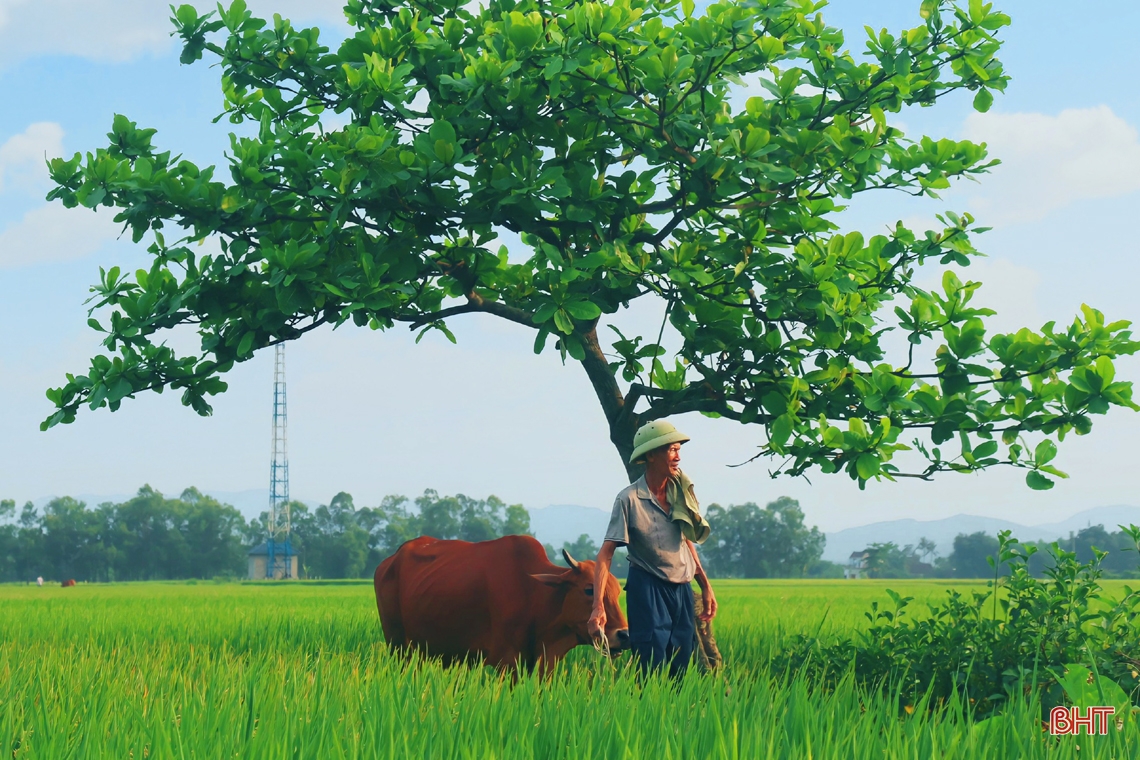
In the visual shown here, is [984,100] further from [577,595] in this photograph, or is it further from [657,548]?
[577,595]

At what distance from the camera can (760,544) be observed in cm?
7494

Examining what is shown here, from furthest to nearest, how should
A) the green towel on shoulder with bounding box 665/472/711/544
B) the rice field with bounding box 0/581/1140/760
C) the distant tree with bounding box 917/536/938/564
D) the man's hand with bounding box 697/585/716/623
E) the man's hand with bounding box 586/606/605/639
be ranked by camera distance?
the distant tree with bounding box 917/536/938/564 < the man's hand with bounding box 697/585/716/623 < the green towel on shoulder with bounding box 665/472/711/544 < the man's hand with bounding box 586/606/605/639 < the rice field with bounding box 0/581/1140/760

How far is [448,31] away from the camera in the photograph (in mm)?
7512

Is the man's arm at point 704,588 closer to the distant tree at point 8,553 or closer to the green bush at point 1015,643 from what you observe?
the green bush at point 1015,643

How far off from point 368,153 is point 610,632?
3.73 metres

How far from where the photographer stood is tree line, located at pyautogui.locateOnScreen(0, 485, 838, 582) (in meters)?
74.4

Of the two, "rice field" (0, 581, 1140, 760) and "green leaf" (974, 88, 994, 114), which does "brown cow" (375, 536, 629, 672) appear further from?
"green leaf" (974, 88, 994, 114)

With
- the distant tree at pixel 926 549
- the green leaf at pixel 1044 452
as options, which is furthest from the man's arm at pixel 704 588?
the distant tree at pixel 926 549

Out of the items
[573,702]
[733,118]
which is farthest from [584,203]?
[573,702]

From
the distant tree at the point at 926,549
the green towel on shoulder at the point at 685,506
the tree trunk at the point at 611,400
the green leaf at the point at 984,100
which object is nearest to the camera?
the green towel on shoulder at the point at 685,506

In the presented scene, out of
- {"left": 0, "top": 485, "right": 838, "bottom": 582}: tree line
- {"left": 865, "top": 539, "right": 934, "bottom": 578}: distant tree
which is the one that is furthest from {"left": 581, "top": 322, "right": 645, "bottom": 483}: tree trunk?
{"left": 865, "top": 539, "right": 934, "bottom": 578}: distant tree

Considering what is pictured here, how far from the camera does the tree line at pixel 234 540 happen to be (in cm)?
7444

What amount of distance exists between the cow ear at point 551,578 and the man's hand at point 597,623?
0.80m

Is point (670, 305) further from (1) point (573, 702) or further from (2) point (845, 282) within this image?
(1) point (573, 702)
